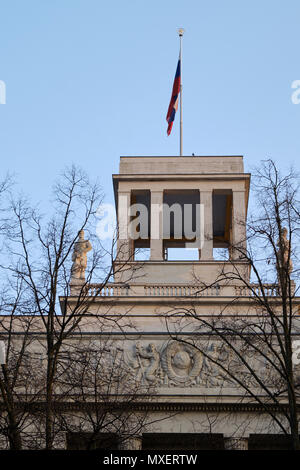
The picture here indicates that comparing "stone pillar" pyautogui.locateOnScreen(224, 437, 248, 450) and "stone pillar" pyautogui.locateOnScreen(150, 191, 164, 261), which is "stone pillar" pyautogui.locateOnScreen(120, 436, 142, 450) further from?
"stone pillar" pyautogui.locateOnScreen(150, 191, 164, 261)

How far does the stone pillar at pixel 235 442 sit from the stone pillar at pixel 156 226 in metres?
14.0

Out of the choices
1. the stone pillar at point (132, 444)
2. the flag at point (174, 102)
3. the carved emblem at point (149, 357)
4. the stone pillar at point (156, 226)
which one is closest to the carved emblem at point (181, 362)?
the carved emblem at point (149, 357)

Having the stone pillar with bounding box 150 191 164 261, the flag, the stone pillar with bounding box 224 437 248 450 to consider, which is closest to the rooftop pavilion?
the stone pillar with bounding box 150 191 164 261

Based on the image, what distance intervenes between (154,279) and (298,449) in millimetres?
24220

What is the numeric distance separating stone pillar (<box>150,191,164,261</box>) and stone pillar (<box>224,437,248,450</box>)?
1403cm

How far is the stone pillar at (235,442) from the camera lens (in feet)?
112

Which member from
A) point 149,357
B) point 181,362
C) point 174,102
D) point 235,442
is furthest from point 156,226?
point 235,442

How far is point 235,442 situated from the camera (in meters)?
34.2

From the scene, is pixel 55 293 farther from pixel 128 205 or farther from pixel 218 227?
pixel 218 227

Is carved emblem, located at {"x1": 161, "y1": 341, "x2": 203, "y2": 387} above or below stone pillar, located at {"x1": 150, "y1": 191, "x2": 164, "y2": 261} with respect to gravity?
below

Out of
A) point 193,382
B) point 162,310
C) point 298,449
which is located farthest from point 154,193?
point 298,449

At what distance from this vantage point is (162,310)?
41.7m

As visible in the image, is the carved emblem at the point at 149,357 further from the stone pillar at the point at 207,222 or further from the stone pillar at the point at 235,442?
the stone pillar at the point at 207,222

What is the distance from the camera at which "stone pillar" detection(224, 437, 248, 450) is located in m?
34.2
